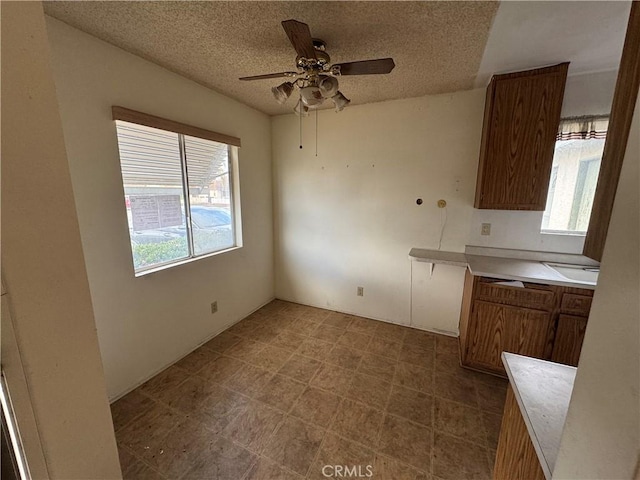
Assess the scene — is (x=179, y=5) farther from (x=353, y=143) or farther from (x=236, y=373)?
(x=236, y=373)

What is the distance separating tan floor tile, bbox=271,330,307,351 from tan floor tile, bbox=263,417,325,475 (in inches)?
34.2

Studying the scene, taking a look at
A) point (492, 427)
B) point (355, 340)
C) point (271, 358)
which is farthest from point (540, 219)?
point (271, 358)

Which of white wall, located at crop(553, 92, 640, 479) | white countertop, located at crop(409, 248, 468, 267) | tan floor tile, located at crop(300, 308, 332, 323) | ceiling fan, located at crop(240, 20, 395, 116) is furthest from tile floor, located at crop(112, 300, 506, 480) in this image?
ceiling fan, located at crop(240, 20, 395, 116)

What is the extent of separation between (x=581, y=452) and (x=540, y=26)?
2029mm

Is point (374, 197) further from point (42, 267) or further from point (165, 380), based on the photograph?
point (42, 267)

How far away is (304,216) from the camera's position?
3.41 metres

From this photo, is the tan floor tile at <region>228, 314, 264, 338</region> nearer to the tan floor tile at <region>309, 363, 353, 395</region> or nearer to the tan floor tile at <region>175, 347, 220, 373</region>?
the tan floor tile at <region>175, 347, 220, 373</region>

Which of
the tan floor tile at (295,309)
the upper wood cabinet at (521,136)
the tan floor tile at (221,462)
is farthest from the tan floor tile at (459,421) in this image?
the tan floor tile at (295,309)

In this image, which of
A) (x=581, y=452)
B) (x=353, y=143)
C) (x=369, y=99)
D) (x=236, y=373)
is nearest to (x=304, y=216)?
(x=353, y=143)

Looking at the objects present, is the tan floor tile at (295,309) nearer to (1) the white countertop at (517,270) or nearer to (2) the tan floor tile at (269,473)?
(2) the tan floor tile at (269,473)

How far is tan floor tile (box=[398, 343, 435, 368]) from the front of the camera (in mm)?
2420

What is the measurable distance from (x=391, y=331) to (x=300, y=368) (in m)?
1.16

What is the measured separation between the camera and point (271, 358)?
246 centimetres

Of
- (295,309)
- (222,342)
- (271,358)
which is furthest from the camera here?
(295,309)
